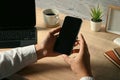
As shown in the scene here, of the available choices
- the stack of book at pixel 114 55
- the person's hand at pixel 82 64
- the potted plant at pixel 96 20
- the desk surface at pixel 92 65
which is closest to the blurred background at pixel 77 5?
the potted plant at pixel 96 20

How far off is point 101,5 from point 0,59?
Result: 67cm

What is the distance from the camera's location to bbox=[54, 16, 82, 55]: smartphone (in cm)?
102

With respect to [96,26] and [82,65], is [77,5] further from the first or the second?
[82,65]

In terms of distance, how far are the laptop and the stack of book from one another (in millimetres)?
377

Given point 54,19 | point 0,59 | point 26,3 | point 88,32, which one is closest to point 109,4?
point 88,32

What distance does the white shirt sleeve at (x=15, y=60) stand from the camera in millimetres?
985

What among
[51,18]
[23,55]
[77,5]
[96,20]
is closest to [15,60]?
[23,55]

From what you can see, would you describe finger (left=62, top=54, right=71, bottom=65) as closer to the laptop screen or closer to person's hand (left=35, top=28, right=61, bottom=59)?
person's hand (left=35, top=28, right=61, bottom=59)

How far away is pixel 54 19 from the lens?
1.32 metres

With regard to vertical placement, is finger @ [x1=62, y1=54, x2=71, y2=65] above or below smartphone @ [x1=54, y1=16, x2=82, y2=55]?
below

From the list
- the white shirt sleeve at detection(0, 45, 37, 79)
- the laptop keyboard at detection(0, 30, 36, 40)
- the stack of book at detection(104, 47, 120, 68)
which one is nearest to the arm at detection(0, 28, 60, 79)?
the white shirt sleeve at detection(0, 45, 37, 79)

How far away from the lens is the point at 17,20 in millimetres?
1282

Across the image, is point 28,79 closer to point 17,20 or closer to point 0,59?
point 0,59

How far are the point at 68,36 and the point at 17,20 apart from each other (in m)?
0.38
